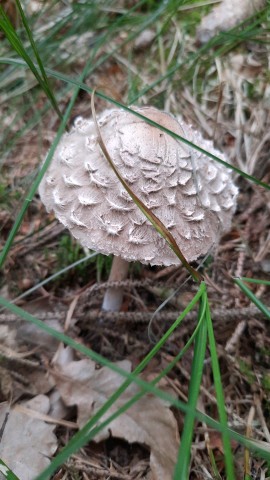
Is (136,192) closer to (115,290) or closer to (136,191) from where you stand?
(136,191)

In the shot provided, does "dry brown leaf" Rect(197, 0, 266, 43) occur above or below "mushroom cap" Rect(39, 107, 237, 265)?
above

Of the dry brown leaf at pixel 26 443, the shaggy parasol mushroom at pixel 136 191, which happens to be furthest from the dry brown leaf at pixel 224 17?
the dry brown leaf at pixel 26 443

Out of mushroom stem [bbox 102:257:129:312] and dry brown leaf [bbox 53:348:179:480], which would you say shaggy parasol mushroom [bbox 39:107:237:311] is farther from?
dry brown leaf [bbox 53:348:179:480]

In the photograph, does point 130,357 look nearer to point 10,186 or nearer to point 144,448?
point 144,448

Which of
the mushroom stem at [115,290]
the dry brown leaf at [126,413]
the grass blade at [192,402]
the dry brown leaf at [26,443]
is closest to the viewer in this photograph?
the grass blade at [192,402]

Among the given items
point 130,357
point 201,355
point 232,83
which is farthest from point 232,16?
point 201,355

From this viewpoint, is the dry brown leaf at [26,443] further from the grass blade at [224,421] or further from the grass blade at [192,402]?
the grass blade at [224,421]

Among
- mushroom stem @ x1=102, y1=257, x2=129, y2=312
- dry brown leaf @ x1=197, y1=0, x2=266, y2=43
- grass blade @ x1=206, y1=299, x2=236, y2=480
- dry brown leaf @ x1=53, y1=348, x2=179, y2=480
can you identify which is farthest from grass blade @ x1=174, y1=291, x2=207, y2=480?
dry brown leaf @ x1=197, y1=0, x2=266, y2=43
